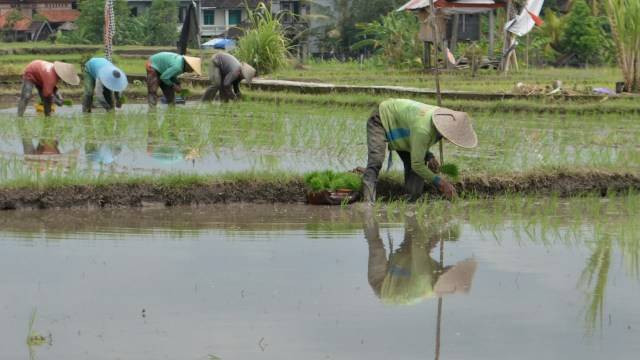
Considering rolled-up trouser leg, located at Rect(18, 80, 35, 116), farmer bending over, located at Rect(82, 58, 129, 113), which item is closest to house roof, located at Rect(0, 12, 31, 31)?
farmer bending over, located at Rect(82, 58, 129, 113)

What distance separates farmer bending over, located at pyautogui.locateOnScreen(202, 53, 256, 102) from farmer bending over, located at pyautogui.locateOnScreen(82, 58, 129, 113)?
1.32 metres

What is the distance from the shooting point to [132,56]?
25.4 m

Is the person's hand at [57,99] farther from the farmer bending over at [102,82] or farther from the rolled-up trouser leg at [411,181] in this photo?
the rolled-up trouser leg at [411,181]

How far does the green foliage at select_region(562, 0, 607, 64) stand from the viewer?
27.0 m

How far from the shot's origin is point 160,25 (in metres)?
33.2

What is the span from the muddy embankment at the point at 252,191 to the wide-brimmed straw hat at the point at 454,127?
37.5 inches

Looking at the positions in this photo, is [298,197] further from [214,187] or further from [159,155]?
[159,155]

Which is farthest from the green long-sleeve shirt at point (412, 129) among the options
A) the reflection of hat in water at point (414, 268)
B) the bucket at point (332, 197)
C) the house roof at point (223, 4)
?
the house roof at point (223, 4)

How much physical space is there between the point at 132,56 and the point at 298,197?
1796 centimetres

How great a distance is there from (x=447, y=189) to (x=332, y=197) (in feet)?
2.41

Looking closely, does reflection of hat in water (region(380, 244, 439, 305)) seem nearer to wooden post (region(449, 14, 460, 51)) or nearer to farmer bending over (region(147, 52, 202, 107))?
farmer bending over (region(147, 52, 202, 107))

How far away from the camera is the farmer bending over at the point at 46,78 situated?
12.1 metres

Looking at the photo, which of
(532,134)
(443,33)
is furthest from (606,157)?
(443,33)

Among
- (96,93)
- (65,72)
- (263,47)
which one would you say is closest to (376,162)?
(65,72)
